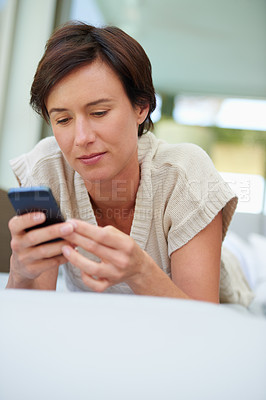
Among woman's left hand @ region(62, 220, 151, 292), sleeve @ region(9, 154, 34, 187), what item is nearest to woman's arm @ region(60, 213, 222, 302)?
woman's left hand @ region(62, 220, 151, 292)

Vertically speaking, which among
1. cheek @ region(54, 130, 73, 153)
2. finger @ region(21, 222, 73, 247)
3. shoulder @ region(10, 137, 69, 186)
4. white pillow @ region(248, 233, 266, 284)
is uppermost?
cheek @ region(54, 130, 73, 153)

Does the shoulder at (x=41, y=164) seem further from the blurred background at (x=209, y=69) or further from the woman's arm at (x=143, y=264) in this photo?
the blurred background at (x=209, y=69)

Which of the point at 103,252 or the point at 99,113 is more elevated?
the point at 99,113

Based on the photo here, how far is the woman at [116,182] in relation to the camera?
0.77m

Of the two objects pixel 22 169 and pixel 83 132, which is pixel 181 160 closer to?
pixel 83 132

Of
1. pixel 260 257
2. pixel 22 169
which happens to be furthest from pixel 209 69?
pixel 22 169

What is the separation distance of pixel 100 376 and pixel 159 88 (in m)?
3.94

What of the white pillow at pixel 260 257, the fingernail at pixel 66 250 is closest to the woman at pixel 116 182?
the fingernail at pixel 66 250

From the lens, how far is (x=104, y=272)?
0.72 m

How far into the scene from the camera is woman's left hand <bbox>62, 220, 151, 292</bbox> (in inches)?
27.1

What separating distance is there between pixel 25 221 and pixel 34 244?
47 mm

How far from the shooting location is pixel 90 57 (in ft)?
3.32

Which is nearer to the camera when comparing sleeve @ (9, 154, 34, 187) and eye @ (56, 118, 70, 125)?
eye @ (56, 118, 70, 125)

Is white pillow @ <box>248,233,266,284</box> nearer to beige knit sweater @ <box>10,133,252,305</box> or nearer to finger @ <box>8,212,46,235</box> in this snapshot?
beige knit sweater @ <box>10,133,252,305</box>
